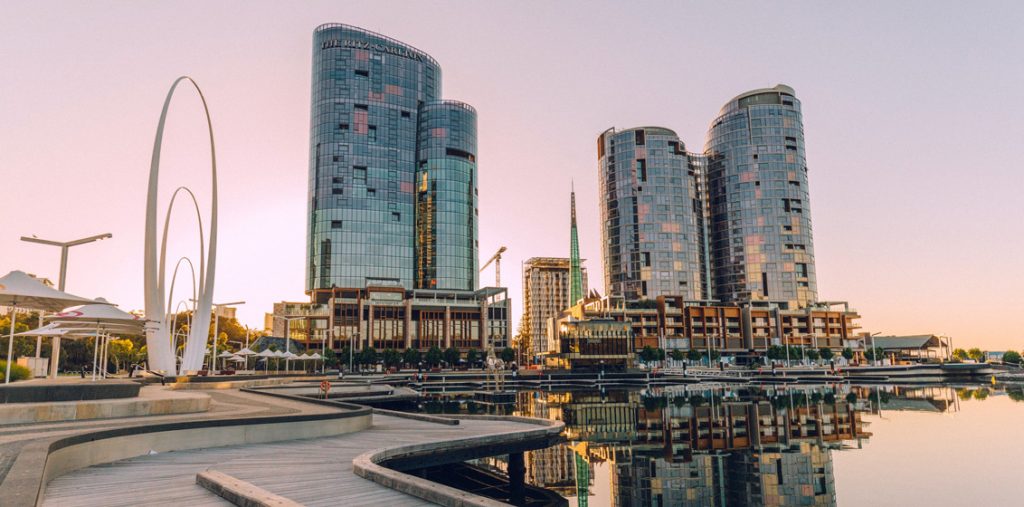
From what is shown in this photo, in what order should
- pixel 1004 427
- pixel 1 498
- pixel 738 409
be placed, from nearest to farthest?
pixel 1 498 → pixel 1004 427 → pixel 738 409

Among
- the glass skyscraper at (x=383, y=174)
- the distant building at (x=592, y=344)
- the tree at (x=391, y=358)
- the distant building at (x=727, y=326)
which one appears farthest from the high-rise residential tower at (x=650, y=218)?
the tree at (x=391, y=358)

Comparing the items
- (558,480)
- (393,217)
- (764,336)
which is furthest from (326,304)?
(558,480)

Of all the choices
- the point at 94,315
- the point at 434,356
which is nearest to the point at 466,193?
the point at 434,356

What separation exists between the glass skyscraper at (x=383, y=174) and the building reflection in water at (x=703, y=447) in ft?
351

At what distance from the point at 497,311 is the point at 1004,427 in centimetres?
12081

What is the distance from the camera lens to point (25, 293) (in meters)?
25.8

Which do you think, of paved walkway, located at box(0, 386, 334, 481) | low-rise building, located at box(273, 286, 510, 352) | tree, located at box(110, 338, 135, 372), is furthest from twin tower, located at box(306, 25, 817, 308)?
paved walkway, located at box(0, 386, 334, 481)

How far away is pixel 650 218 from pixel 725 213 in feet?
77.8

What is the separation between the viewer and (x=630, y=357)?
130 meters

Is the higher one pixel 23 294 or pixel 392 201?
pixel 392 201

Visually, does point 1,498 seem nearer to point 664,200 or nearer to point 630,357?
point 630,357

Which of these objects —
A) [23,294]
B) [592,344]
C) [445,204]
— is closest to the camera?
[23,294]

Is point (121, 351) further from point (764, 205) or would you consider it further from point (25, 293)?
point (764, 205)

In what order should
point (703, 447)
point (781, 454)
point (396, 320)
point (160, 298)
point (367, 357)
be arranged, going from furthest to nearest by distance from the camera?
point (396, 320), point (367, 357), point (160, 298), point (703, 447), point (781, 454)
